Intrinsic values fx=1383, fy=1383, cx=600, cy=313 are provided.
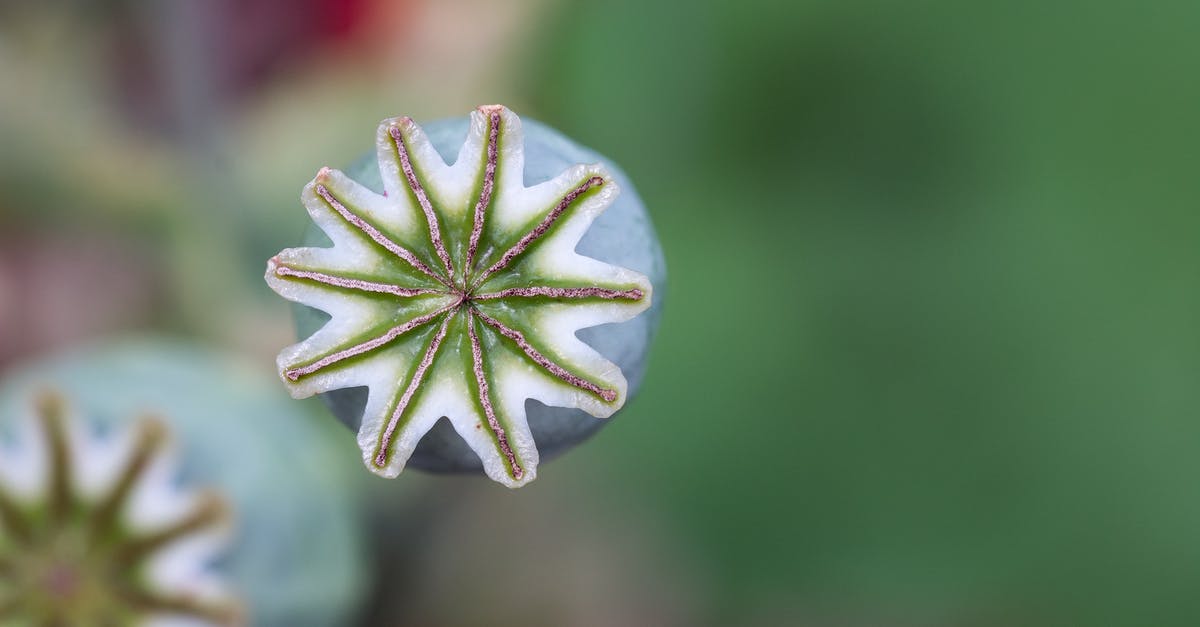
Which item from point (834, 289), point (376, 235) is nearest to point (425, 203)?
point (376, 235)

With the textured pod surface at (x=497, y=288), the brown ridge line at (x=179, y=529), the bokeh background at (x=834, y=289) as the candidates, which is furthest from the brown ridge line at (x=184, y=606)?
the bokeh background at (x=834, y=289)

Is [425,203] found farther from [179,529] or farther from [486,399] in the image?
[179,529]

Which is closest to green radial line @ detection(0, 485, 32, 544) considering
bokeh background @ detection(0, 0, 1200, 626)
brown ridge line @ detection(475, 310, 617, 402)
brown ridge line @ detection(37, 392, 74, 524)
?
brown ridge line @ detection(37, 392, 74, 524)

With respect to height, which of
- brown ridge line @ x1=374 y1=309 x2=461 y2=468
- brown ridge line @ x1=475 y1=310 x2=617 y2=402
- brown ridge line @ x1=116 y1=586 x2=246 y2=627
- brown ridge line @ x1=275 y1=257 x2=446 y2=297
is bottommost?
brown ridge line @ x1=116 y1=586 x2=246 y2=627

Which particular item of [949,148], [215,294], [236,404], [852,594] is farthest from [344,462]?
[949,148]

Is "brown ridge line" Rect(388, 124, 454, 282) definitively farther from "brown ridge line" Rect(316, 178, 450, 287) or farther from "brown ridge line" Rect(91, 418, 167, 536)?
"brown ridge line" Rect(91, 418, 167, 536)

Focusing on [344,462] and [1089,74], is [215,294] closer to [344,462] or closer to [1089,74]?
[344,462]

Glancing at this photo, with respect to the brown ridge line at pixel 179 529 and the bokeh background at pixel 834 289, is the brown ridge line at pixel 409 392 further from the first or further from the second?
the bokeh background at pixel 834 289

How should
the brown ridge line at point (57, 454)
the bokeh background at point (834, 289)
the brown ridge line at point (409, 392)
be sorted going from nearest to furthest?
the brown ridge line at point (409, 392) < the brown ridge line at point (57, 454) < the bokeh background at point (834, 289)
